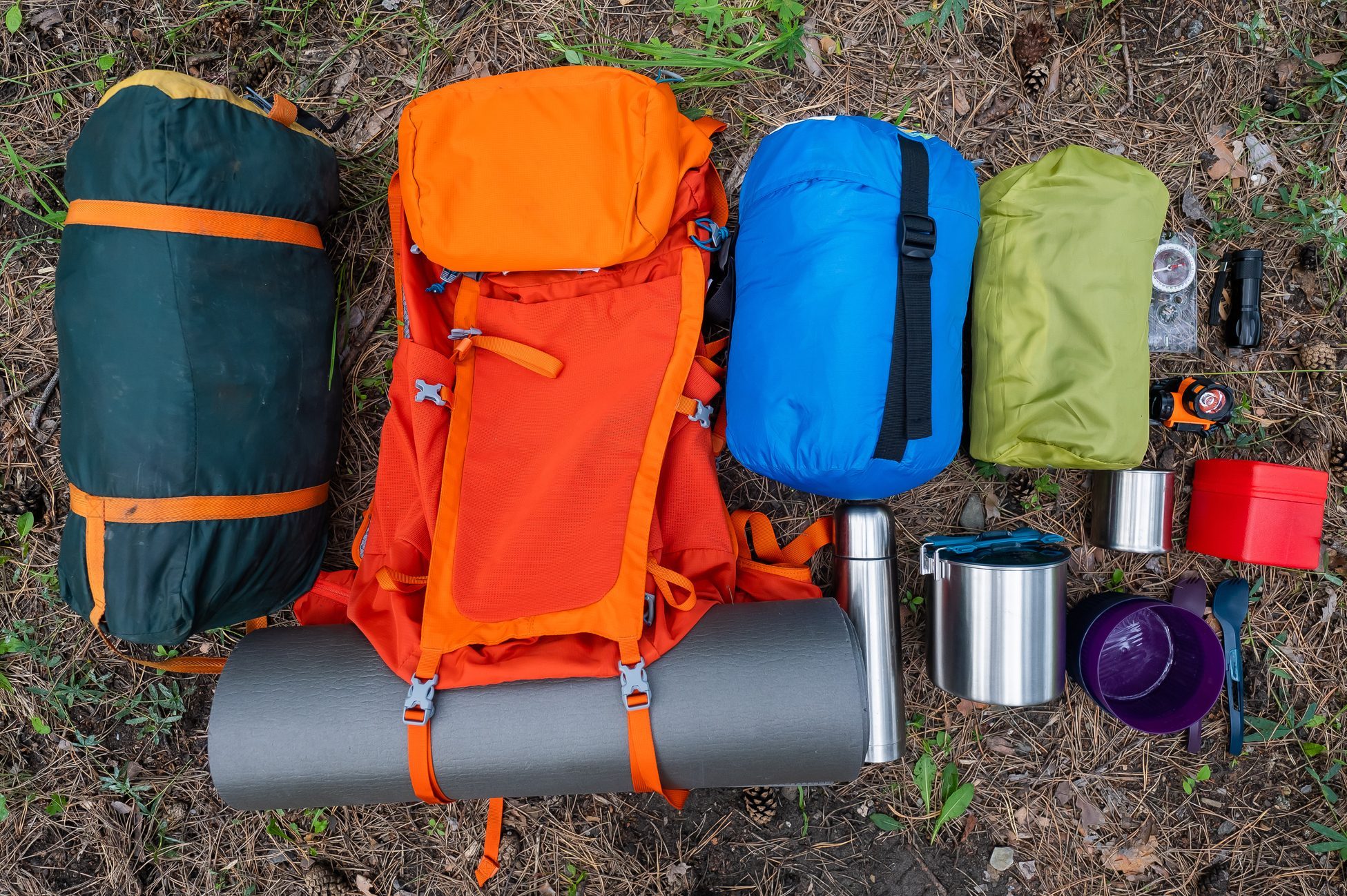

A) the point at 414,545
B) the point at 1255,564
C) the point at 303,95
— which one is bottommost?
the point at 1255,564

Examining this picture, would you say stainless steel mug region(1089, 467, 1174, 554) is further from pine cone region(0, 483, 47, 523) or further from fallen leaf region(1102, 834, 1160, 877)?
pine cone region(0, 483, 47, 523)

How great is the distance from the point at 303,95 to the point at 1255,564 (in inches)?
139

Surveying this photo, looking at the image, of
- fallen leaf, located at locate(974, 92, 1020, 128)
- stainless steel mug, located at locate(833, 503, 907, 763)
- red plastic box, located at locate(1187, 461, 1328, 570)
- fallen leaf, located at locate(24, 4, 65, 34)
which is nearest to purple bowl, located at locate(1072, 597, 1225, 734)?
red plastic box, located at locate(1187, 461, 1328, 570)

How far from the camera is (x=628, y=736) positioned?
1.79m

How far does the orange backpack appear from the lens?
1.86 meters

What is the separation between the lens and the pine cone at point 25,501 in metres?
2.30

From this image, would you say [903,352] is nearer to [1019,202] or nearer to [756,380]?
[756,380]

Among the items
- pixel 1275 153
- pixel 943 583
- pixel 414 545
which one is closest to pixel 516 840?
pixel 414 545

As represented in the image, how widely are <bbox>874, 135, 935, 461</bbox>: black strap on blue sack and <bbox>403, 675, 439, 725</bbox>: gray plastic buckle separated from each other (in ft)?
4.29

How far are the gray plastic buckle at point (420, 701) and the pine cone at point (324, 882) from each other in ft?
3.27

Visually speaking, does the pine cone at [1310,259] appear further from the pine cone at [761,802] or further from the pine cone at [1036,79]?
the pine cone at [761,802]

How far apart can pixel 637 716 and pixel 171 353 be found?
151 cm

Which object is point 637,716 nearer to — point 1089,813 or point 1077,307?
point 1077,307

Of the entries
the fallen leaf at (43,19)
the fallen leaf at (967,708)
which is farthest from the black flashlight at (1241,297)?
the fallen leaf at (43,19)
